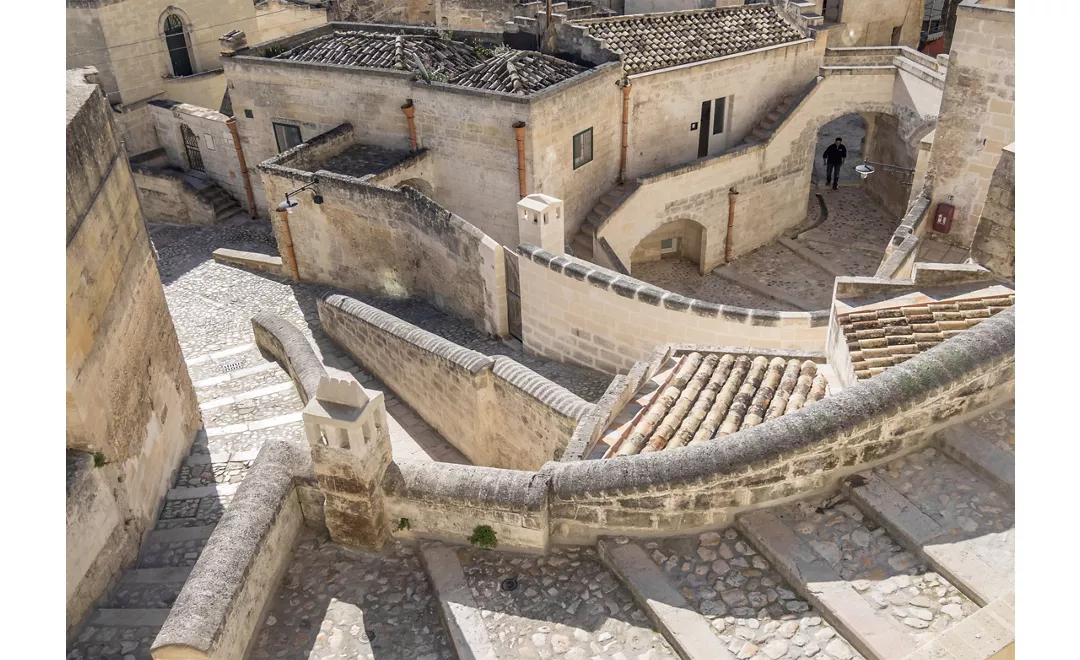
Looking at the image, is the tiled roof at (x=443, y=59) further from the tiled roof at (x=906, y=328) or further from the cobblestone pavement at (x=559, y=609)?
the cobblestone pavement at (x=559, y=609)

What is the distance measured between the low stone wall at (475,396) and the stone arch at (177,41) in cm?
1557

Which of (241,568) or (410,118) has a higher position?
(410,118)

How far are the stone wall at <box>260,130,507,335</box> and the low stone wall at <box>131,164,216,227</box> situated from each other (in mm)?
6207

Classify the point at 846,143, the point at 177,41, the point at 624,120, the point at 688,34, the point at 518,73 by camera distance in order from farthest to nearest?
1. the point at 846,143
2. the point at 177,41
3. the point at 688,34
4. the point at 624,120
5. the point at 518,73

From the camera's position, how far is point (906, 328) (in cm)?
938

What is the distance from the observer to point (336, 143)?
66.3ft

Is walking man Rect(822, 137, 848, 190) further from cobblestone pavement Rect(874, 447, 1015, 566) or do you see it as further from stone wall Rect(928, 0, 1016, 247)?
cobblestone pavement Rect(874, 447, 1015, 566)

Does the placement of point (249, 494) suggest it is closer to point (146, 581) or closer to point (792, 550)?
point (146, 581)

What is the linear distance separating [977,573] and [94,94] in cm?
1143

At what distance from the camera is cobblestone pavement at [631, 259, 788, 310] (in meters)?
20.6

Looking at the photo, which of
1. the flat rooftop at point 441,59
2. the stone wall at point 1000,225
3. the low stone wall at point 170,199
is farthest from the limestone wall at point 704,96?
the low stone wall at point 170,199

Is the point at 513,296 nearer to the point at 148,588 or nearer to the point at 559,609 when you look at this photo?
the point at 148,588

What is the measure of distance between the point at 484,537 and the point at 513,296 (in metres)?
7.71

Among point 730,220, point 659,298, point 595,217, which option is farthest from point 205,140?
point 659,298
